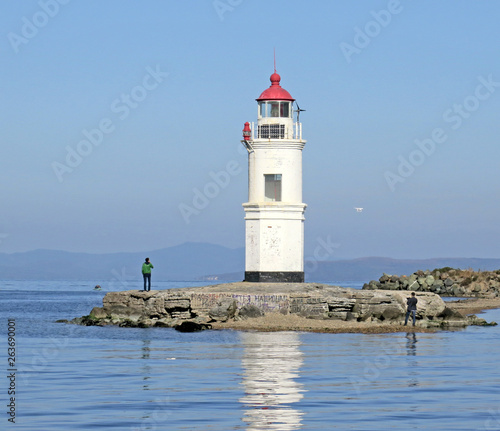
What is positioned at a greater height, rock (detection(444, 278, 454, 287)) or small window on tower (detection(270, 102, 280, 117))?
small window on tower (detection(270, 102, 280, 117))

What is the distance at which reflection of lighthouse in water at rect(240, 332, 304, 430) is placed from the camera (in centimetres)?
1367

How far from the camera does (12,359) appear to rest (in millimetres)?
21391

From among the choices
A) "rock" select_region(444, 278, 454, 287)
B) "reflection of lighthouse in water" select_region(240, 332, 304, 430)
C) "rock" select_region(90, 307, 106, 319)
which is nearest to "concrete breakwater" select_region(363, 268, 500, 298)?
"rock" select_region(444, 278, 454, 287)

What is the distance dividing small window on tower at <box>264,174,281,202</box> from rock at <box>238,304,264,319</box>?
5.22 metres

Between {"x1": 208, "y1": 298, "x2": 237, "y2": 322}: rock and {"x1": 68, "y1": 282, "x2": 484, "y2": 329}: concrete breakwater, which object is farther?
{"x1": 208, "y1": 298, "x2": 237, "y2": 322}: rock

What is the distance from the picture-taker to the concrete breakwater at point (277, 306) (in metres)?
31.5

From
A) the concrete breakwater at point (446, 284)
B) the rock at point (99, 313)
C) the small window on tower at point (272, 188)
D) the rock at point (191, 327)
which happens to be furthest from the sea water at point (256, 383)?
the concrete breakwater at point (446, 284)

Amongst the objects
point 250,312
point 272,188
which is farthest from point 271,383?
point 272,188

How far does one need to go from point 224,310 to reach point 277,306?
1937 millimetres

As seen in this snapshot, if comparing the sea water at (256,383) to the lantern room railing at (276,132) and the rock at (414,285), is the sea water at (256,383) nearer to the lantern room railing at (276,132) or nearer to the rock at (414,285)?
the lantern room railing at (276,132)

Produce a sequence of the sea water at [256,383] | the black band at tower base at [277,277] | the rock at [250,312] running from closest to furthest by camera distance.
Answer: the sea water at [256,383], the rock at [250,312], the black band at tower base at [277,277]

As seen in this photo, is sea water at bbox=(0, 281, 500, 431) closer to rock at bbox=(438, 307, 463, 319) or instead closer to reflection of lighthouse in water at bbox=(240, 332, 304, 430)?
reflection of lighthouse in water at bbox=(240, 332, 304, 430)

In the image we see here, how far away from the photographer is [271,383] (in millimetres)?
17250

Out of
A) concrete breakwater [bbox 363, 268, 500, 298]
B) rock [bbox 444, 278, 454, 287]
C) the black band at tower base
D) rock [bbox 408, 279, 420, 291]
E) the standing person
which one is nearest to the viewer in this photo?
the standing person
